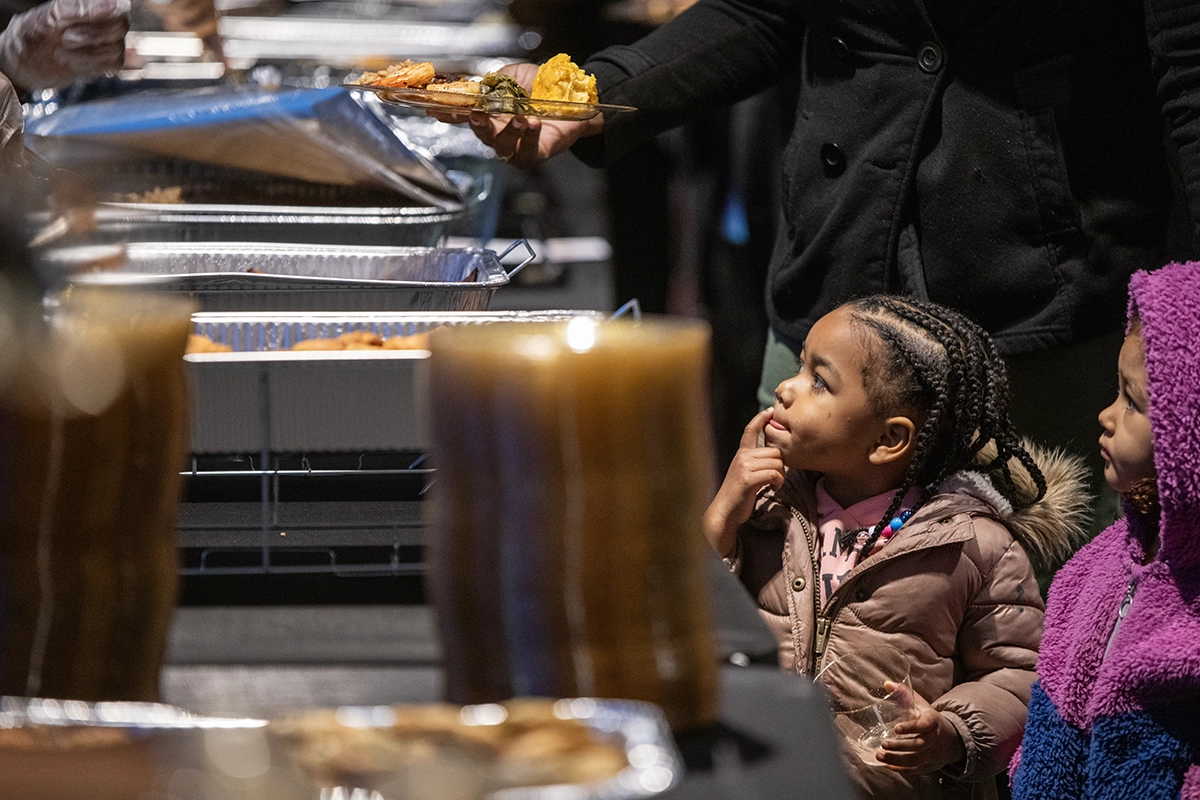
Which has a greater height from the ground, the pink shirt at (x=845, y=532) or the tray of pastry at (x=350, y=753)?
the pink shirt at (x=845, y=532)

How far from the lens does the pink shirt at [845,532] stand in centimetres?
139

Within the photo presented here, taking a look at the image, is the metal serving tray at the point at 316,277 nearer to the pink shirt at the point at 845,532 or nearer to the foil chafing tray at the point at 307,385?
the foil chafing tray at the point at 307,385

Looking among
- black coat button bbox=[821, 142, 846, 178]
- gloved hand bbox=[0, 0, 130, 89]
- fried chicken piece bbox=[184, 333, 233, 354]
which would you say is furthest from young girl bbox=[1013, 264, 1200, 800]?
gloved hand bbox=[0, 0, 130, 89]

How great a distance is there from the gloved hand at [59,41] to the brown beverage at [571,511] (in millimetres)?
1285

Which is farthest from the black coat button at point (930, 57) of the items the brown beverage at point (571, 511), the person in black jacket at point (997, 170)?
the brown beverage at point (571, 511)

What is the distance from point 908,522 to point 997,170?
460 mm

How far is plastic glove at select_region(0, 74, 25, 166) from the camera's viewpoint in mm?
1282

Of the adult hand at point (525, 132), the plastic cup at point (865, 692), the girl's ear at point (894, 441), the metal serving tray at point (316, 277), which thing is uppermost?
the adult hand at point (525, 132)

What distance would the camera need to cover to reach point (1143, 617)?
45.8 inches

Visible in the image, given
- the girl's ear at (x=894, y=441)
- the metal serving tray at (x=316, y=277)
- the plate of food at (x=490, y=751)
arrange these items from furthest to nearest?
the girl's ear at (x=894, y=441), the metal serving tray at (x=316, y=277), the plate of food at (x=490, y=751)

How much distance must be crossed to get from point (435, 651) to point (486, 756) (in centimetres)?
18

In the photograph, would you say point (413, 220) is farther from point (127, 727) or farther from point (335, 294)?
point (127, 727)

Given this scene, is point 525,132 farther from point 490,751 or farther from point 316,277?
point 490,751

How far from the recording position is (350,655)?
64 centimetres
